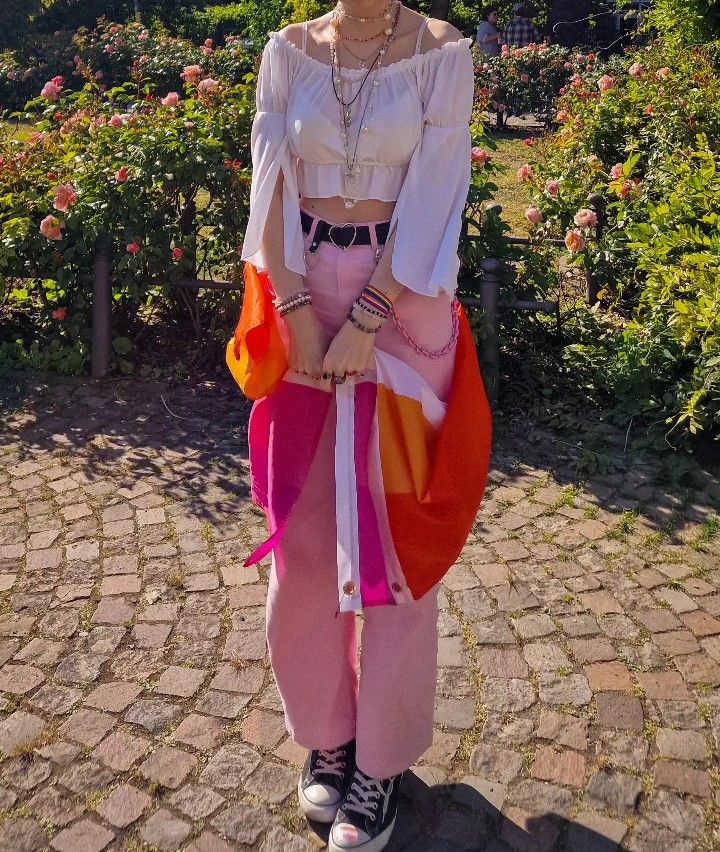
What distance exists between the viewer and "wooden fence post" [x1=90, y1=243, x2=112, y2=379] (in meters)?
5.16

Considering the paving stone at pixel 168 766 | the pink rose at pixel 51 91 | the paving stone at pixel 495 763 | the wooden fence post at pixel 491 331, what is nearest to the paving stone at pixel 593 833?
the paving stone at pixel 495 763

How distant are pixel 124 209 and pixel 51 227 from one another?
0.39 m

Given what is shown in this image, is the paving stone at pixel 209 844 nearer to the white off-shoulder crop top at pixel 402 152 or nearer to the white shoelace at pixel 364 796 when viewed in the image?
the white shoelace at pixel 364 796

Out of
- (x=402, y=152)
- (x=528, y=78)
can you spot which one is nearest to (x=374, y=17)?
(x=402, y=152)

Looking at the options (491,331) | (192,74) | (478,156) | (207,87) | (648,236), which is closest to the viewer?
(491,331)

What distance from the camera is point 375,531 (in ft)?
7.26

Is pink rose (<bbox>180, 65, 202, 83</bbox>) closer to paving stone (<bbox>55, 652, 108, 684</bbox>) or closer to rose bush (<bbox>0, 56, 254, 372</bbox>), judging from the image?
rose bush (<bbox>0, 56, 254, 372</bbox>)

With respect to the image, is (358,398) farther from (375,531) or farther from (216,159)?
(216,159)

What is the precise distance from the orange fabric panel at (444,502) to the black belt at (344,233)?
40 centimetres

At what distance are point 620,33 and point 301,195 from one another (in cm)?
1993

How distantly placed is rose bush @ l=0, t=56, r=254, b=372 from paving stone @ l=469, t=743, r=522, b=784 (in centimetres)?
325

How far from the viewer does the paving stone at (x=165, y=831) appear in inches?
94.1

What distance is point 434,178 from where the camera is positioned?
7.02 ft

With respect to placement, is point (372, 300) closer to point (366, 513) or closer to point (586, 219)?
point (366, 513)
